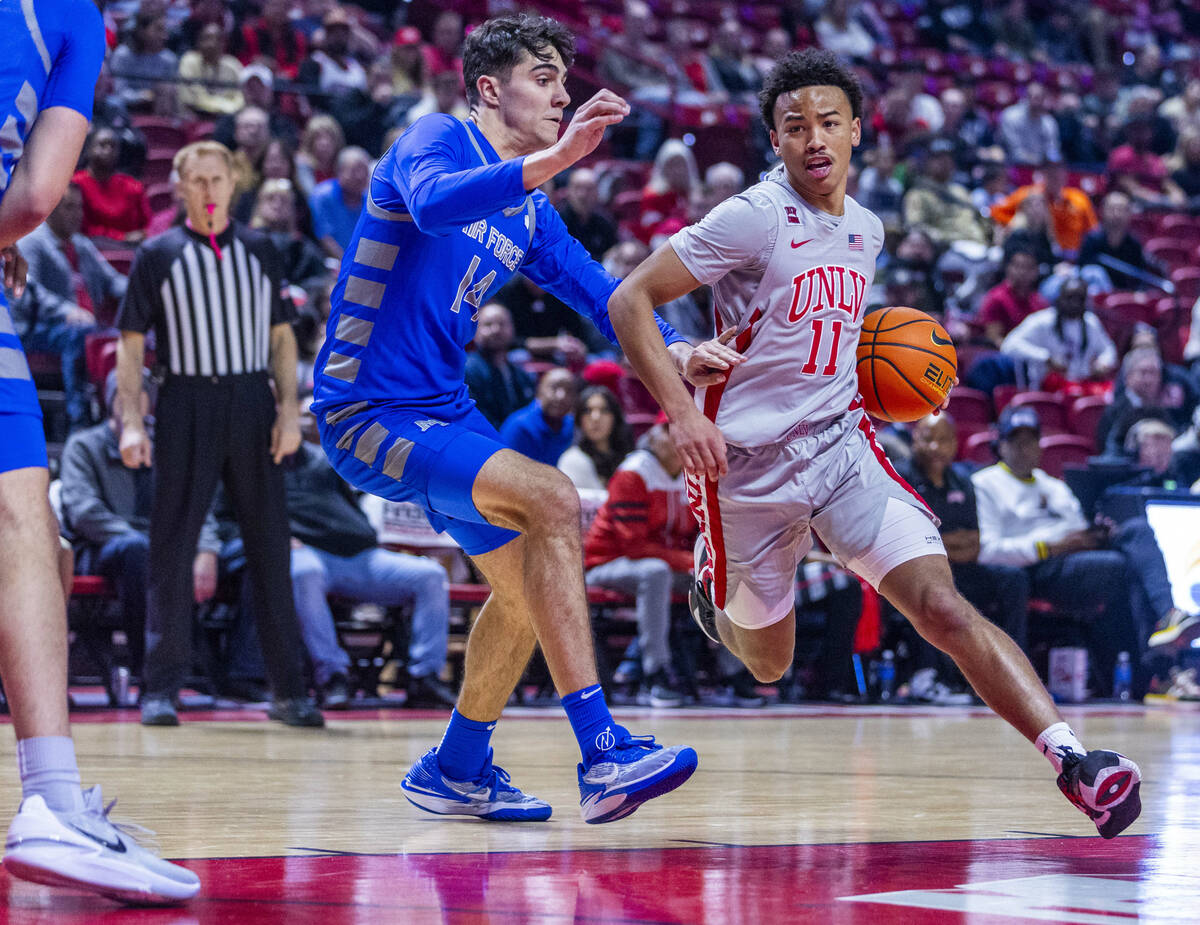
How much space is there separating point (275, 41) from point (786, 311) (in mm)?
9322

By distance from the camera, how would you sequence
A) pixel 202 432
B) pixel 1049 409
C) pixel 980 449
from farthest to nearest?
pixel 1049 409 → pixel 980 449 → pixel 202 432

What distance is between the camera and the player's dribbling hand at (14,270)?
2.75m

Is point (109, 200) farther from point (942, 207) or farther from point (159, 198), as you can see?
point (942, 207)

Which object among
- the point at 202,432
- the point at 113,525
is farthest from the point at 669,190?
the point at 202,432

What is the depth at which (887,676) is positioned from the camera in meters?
8.66

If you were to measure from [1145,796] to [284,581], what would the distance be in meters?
3.44

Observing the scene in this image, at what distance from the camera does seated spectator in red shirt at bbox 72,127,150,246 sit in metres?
9.19

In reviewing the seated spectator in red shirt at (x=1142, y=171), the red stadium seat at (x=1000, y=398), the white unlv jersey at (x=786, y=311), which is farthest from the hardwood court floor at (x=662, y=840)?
the seated spectator in red shirt at (x=1142, y=171)

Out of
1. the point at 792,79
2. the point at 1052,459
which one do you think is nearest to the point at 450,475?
the point at 792,79

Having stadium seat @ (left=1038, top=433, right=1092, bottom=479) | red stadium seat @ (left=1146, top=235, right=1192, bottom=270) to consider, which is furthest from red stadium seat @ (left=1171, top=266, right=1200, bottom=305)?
stadium seat @ (left=1038, top=433, right=1092, bottom=479)

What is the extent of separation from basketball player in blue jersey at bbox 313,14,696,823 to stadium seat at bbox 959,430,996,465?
6.42 metres

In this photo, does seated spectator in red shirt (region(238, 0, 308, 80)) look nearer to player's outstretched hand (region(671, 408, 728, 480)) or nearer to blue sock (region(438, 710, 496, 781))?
blue sock (region(438, 710, 496, 781))

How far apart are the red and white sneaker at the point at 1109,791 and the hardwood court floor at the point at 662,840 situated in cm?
7

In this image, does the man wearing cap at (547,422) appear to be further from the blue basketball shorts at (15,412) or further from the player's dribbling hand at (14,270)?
the blue basketball shorts at (15,412)
